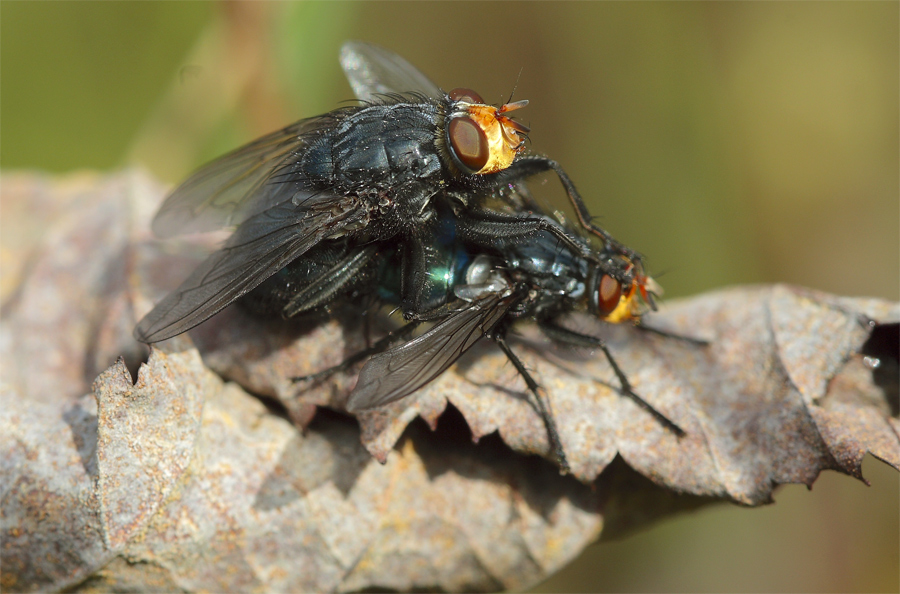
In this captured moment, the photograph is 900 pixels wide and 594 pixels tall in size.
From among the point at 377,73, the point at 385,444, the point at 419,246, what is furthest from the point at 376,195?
the point at 377,73

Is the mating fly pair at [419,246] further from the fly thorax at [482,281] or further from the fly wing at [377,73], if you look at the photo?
the fly wing at [377,73]

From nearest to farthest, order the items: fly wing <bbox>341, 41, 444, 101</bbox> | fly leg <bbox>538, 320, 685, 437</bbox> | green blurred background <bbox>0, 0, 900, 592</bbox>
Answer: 1. fly leg <bbox>538, 320, 685, 437</bbox>
2. fly wing <bbox>341, 41, 444, 101</bbox>
3. green blurred background <bbox>0, 0, 900, 592</bbox>

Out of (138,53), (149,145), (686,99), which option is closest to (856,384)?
(686,99)

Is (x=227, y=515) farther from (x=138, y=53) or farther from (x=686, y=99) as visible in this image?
(x=686, y=99)

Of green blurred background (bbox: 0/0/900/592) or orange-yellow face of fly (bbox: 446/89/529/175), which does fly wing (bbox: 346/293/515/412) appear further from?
green blurred background (bbox: 0/0/900/592)

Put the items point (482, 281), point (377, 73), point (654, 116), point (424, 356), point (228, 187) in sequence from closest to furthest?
point (424, 356), point (482, 281), point (228, 187), point (377, 73), point (654, 116)

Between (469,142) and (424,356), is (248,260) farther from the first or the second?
(469,142)

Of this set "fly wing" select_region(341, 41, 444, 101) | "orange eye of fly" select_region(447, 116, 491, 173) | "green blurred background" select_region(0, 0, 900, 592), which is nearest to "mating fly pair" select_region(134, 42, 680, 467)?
"orange eye of fly" select_region(447, 116, 491, 173)
